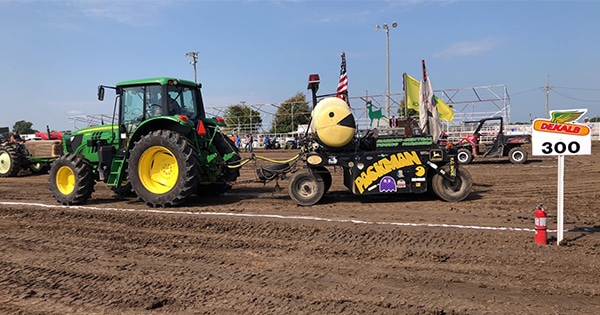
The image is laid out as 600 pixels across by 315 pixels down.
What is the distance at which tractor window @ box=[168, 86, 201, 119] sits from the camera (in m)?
8.59

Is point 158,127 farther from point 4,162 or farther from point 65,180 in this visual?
point 4,162

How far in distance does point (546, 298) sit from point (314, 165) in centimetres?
488

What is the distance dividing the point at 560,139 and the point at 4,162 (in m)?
16.4

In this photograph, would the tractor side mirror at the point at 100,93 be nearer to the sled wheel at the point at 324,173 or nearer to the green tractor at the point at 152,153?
the green tractor at the point at 152,153

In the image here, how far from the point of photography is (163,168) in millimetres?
8328

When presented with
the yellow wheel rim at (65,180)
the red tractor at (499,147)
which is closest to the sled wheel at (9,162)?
the yellow wheel rim at (65,180)

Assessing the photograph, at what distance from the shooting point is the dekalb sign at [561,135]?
5223mm

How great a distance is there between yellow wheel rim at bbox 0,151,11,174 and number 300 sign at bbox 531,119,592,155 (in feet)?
52.2

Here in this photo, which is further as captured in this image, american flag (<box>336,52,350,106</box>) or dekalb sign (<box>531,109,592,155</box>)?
american flag (<box>336,52,350,106</box>)

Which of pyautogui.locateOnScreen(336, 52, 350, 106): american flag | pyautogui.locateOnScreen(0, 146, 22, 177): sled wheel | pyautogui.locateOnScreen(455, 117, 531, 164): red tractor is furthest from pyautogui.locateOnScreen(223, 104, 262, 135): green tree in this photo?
pyautogui.locateOnScreen(336, 52, 350, 106): american flag

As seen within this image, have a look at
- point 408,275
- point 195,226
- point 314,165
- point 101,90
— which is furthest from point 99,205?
point 408,275

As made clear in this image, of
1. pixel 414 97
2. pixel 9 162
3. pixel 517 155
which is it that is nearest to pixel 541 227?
pixel 414 97

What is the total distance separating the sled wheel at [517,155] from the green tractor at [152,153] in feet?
39.3

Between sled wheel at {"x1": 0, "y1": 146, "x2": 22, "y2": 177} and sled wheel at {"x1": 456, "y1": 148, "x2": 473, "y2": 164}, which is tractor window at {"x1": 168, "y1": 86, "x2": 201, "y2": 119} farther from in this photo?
sled wheel at {"x1": 456, "y1": 148, "x2": 473, "y2": 164}
